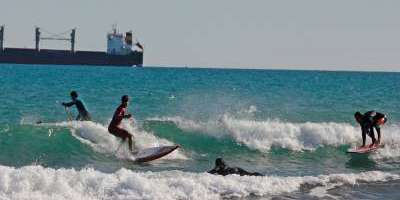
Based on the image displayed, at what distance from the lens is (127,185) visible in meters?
12.5

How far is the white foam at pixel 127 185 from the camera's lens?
39.6ft

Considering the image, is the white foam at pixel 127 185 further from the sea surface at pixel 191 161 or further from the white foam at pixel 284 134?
the white foam at pixel 284 134

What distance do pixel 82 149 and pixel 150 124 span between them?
15.3 ft

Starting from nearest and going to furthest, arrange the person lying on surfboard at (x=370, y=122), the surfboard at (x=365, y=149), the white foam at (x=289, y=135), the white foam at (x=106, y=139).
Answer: the white foam at (x=106, y=139), the surfboard at (x=365, y=149), the person lying on surfboard at (x=370, y=122), the white foam at (x=289, y=135)

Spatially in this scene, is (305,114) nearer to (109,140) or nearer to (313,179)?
(109,140)

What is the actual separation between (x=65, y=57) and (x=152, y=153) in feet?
402

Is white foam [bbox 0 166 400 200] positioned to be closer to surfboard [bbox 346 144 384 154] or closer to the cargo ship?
surfboard [bbox 346 144 384 154]

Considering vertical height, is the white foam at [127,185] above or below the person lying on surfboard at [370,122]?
below

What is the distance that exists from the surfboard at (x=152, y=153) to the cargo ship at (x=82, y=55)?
11584 cm

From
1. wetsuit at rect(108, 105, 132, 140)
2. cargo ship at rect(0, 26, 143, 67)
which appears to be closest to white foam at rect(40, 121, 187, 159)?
wetsuit at rect(108, 105, 132, 140)

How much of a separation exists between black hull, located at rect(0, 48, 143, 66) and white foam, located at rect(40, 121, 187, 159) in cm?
11495

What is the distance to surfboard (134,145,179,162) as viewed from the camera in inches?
656

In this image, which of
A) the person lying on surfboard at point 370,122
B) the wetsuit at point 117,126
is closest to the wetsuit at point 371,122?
the person lying on surfboard at point 370,122

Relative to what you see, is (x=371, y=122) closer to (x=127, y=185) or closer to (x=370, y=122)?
(x=370, y=122)
